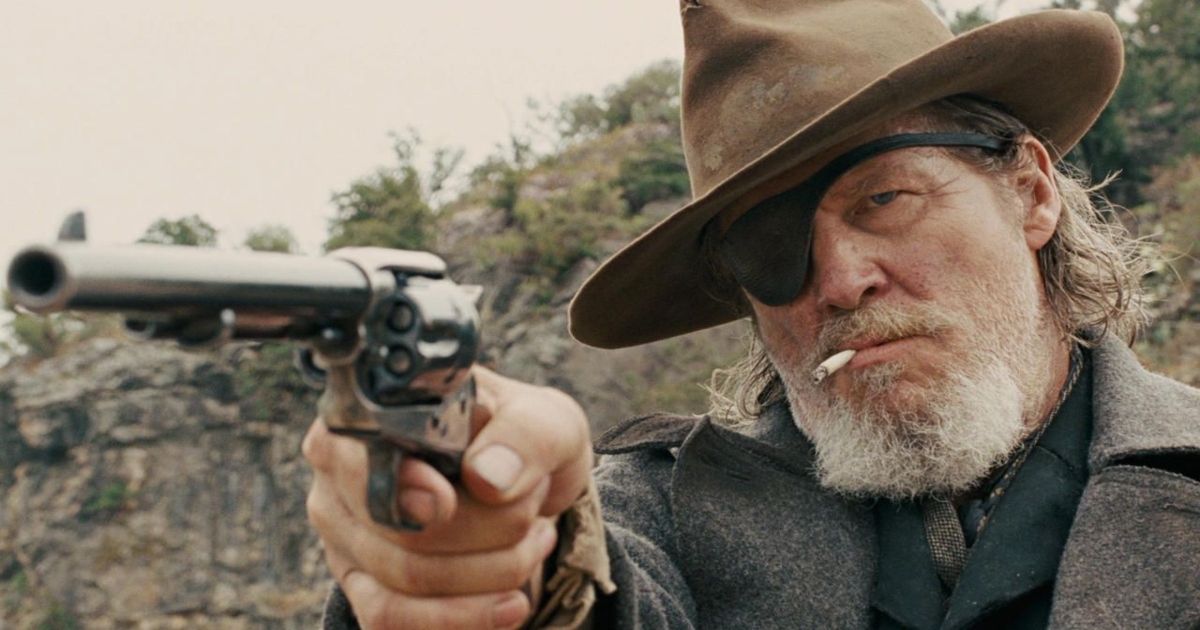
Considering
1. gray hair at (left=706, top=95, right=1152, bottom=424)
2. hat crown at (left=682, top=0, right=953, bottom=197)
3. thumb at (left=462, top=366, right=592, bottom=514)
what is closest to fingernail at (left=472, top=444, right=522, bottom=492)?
thumb at (left=462, top=366, right=592, bottom=514)

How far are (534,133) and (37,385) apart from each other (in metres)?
15.0

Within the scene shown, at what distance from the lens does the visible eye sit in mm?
3160

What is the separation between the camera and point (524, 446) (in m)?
1.73

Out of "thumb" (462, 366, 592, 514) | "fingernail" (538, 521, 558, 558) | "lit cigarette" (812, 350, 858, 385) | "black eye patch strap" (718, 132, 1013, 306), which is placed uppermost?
"thumb" (462, 366, 592, 514)

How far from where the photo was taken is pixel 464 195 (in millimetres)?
30953

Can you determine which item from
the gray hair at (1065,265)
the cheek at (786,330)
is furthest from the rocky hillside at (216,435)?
the cheek at (786,330)

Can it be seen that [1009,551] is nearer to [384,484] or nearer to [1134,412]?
[1134,412]

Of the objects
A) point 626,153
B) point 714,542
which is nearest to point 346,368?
point 714,542

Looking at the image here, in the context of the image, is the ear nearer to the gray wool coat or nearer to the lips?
the gray wool coat

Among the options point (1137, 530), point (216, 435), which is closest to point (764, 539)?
point (1137, 530)

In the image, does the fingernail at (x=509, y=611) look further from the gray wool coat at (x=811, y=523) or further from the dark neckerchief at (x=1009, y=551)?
the dark neckerchief at (x=1009, y=551)

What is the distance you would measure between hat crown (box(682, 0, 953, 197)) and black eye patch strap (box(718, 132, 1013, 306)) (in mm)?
159

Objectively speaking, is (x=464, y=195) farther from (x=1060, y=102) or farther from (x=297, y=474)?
(x=1060, y=102)

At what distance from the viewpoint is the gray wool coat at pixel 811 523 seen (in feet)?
8.51
